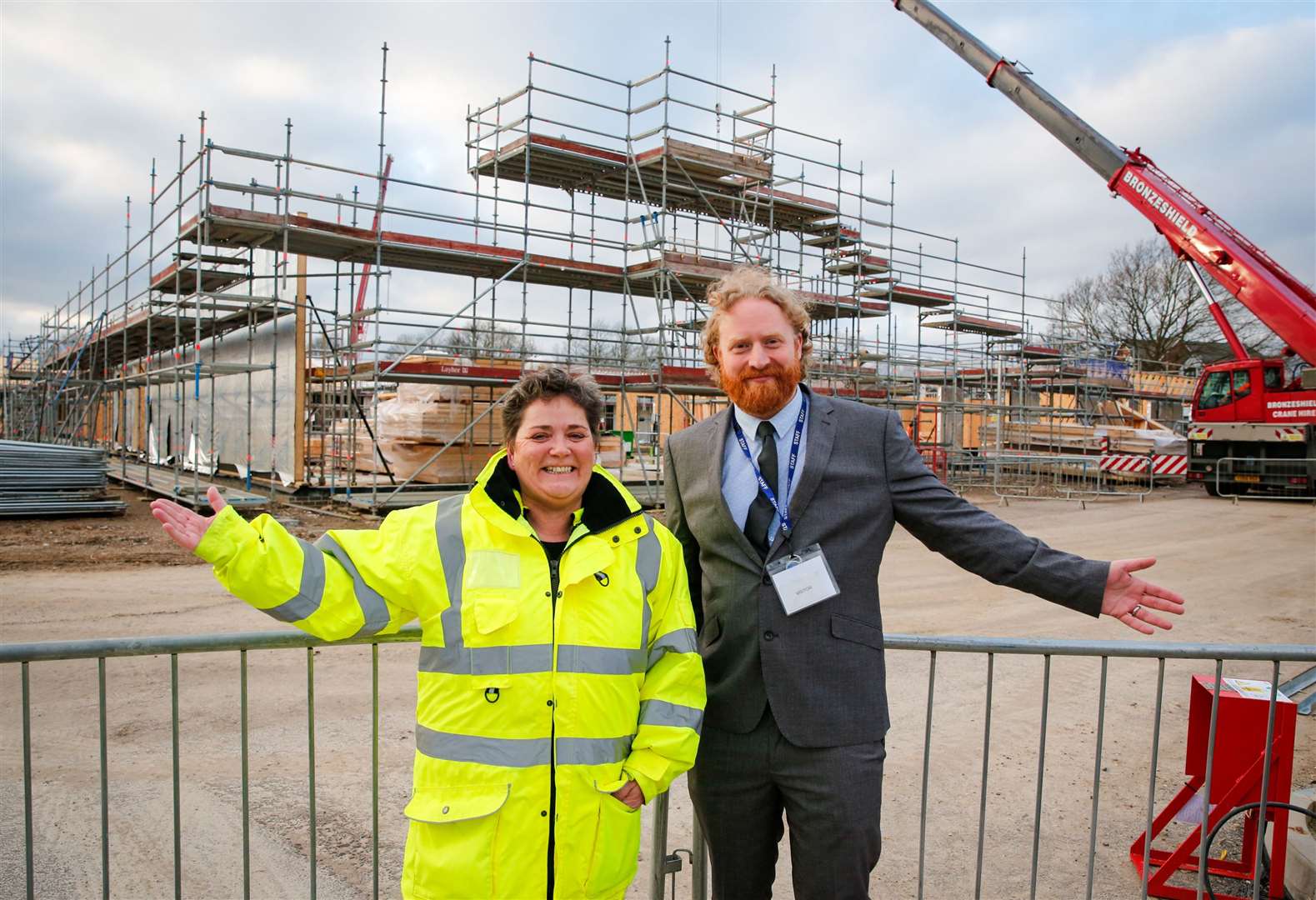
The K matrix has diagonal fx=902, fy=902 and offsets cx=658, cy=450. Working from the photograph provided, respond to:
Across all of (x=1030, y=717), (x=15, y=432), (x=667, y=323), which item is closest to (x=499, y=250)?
(x=667, y=323)

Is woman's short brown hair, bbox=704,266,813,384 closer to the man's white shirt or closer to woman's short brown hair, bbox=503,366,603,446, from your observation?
the man's white shirt

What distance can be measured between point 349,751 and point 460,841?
139 inches

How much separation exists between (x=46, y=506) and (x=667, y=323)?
11135 mm

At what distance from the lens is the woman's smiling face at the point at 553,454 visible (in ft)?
7.29

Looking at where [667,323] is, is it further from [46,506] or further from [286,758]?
[286,758]

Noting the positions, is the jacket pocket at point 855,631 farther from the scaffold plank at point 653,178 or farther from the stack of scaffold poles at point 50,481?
the stack of scaffold poles at point 50,481

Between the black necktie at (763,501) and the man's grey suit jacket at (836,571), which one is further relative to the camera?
the black necktie at (763,501)

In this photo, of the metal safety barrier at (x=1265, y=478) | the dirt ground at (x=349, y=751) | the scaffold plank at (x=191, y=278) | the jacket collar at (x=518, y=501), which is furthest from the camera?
the metal safety barrier at (x=1265, y=478)

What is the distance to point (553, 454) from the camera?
222cm

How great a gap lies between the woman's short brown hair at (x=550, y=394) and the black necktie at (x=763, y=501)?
0.45 metres

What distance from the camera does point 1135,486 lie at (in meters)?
26.4

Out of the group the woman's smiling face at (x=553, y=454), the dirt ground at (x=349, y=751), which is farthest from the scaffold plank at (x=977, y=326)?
the woman's smiling face at (x=553, y=454)

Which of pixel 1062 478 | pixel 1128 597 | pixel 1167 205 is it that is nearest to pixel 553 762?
pixel 1128 597

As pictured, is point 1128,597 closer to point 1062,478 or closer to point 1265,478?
point 1265,478
